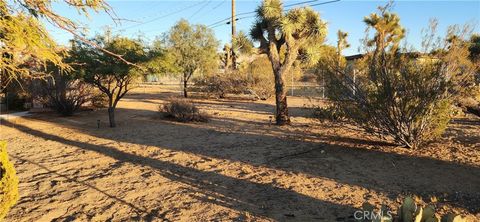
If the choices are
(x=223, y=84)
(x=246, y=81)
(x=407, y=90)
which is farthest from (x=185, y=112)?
(x=223, y=84)

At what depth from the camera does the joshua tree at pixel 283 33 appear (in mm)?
11773

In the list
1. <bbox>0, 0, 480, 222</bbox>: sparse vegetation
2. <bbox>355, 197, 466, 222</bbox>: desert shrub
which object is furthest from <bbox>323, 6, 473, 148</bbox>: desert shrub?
<bbox>355, 197, 466, 222</bbox>: desert shrub

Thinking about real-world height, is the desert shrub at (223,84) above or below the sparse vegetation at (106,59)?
below

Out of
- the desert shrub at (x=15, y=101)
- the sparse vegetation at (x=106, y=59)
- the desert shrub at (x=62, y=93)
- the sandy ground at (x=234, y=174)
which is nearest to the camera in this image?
the sandy ground at (x=234, y=174)

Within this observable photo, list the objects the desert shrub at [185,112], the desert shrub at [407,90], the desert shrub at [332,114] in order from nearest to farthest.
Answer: the desert shrub at [407,90] → the desert shrub at [332,114] → the desert shrub at [185,112]

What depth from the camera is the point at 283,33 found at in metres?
12.0

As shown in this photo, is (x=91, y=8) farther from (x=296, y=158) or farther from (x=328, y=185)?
(x=296, y=158)

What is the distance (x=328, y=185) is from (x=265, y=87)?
17585 mm

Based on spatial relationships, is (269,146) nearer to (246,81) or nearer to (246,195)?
(246,195)

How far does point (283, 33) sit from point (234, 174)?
22.8 ft

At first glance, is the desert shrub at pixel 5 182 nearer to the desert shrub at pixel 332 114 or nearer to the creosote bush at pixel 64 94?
the desert shrub at pixel 332 114

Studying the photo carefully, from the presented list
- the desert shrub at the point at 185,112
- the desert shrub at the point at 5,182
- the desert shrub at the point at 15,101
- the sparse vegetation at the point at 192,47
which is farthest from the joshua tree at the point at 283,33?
the desert shrub at the point at 15,101

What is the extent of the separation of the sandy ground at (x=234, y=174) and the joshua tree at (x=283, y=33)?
2.05 metres

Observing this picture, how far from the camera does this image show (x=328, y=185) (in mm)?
5668
